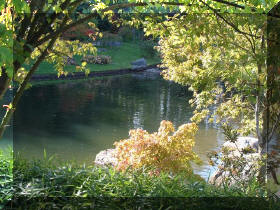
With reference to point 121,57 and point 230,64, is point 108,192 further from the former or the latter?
point 121,57

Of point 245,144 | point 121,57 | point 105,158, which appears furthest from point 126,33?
point 245,144

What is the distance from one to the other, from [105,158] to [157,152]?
814 mm

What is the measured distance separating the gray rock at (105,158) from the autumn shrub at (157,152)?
14cm

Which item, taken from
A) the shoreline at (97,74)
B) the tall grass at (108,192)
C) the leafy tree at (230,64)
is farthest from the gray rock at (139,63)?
the tall grass at (108,192)

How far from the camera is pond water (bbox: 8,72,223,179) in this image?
515 cm

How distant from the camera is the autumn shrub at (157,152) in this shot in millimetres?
4508

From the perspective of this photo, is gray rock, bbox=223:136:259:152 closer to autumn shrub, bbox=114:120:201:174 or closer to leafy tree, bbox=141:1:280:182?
leafy tree, bbox=141:1:280:182

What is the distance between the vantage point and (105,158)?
16.6 feet

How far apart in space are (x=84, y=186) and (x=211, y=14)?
1.96m

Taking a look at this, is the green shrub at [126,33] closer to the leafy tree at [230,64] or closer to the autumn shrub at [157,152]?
the leafy tree at [230,64]

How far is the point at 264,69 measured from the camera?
4172 mm

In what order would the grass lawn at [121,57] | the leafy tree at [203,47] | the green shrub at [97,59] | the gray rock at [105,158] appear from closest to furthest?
1. the leafy tree at [203,47]
2. the green shrub at [97,59]
3. the grass lawn at [121,57]
4. the gray rock at [105,158]

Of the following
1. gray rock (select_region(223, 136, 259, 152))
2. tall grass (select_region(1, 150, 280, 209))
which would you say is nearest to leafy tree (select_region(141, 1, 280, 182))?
gray rock (select_region(223, 136, 259, 152))

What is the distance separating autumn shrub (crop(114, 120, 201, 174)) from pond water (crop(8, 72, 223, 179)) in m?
0.55
